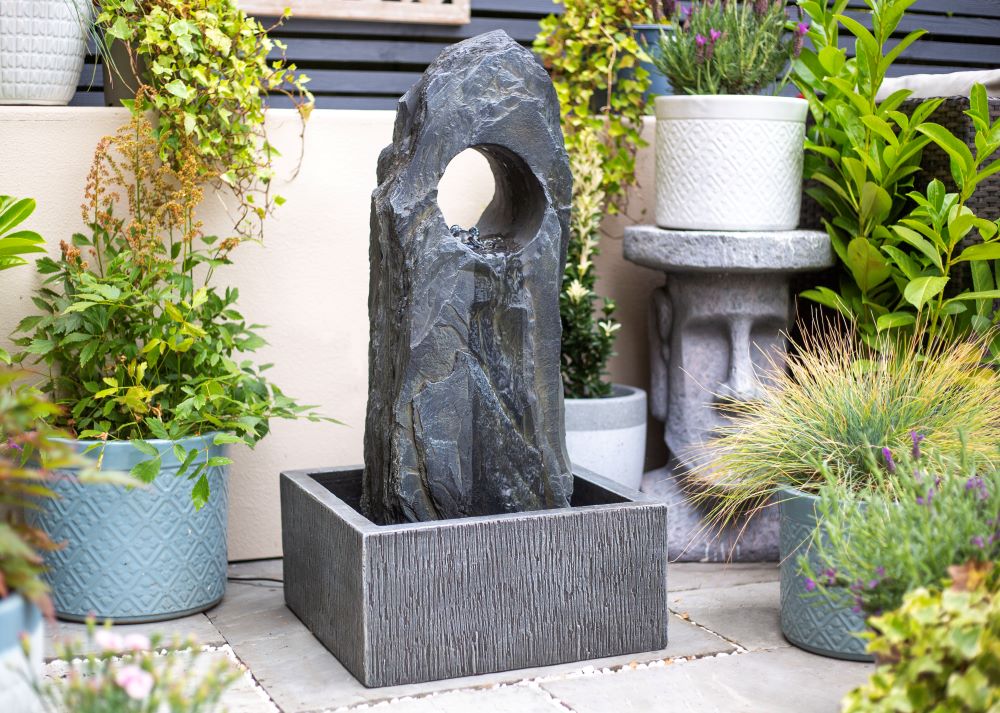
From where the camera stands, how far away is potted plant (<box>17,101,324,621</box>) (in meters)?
2.72

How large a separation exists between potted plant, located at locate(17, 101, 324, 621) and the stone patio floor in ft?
0.44

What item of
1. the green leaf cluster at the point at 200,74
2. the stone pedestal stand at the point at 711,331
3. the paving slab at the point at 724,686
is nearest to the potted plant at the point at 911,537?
the paving slab at the point at 724,686

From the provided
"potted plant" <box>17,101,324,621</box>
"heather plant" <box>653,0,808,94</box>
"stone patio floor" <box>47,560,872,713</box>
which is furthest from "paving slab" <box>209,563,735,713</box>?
"heather plant" <box>653,0,808,94</box>

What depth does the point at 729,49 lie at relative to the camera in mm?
3324

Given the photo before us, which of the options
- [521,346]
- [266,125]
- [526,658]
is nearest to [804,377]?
[521,346]

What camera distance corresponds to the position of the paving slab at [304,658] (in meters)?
2.37

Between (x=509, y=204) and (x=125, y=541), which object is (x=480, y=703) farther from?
(x=509, y=204)

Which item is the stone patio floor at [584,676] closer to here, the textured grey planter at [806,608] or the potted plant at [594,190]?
the textured grey planter at [806,608]

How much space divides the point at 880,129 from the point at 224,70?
1711mm

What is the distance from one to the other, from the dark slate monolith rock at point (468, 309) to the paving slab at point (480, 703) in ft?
1.34

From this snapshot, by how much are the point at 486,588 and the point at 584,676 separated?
0.94 feet

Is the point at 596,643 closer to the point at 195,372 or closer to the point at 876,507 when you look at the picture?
the point at 876,507

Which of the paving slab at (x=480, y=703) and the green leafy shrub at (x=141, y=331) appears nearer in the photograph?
the paving slab at (x=480, y=703)

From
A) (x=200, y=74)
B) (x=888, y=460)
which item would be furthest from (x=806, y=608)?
(x=200, y=74)
